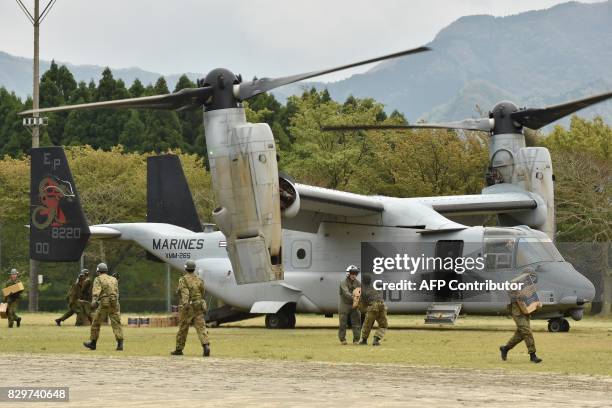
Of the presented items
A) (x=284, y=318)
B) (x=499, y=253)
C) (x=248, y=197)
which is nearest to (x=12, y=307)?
(x=284, y=318)

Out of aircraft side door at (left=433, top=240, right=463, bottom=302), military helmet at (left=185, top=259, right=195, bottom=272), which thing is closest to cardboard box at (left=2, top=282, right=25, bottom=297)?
aircraft side door at (left=433, top=240, right=463, bottom=302)

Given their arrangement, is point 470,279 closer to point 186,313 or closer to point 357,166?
point 186,313

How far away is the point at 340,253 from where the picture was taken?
1249 inches

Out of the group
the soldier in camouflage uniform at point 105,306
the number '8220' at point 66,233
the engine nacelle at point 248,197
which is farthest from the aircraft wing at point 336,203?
the soldier in camouflage uniform at point 105,306

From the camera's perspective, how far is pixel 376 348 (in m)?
23.4

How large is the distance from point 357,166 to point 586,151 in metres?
11.5

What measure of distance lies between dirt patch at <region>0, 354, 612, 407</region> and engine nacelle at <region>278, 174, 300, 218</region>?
242 inches

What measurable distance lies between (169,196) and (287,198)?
1081cm

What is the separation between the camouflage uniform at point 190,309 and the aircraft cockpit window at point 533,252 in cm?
1074

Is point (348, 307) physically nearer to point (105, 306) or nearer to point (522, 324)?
point (105, 306)

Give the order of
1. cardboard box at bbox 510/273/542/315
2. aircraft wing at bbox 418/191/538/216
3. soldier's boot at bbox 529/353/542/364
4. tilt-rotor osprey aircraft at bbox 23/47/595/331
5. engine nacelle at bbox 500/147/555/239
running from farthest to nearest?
engine nacelle at bbox 500/147/555/239, aircraft wing at bbox 418/191/538/216, tilt-rotor osprey aircraft at bbox 23/47/595/331, soldier's boot at bbox 529/353/542/364, cardboard box at bbox 510/273/542/315

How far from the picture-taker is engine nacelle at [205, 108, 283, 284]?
2461cm

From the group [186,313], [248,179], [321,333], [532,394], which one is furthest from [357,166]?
[532,394]

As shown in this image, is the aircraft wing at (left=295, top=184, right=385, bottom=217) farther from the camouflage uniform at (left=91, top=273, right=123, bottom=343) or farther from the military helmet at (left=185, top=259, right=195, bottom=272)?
the military helmet at (left=185, top=259, right=195, bottom=272)
